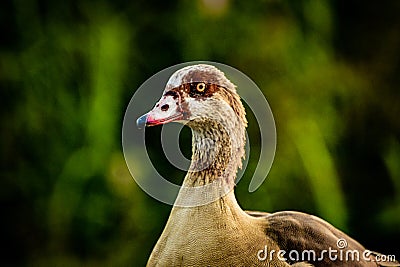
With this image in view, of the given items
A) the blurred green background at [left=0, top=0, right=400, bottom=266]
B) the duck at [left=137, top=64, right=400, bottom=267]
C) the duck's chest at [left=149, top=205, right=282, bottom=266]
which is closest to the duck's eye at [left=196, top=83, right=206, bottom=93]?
the duck at [left=137, top=64, right=400, bottom=267]

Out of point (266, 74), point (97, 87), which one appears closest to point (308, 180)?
point (266, 74)

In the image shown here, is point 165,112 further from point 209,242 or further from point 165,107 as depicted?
point 209,242

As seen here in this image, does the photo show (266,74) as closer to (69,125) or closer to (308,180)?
(308,180)

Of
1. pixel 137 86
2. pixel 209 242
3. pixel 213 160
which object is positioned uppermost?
pixel 137 86

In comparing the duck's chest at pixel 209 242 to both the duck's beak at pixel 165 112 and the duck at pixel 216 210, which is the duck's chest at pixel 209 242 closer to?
the duck at pixel 216 210

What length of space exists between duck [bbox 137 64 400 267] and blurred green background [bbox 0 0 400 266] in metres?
0.41

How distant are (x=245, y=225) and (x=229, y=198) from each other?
5 cm

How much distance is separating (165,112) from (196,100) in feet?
0.17

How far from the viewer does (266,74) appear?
1.47 meters

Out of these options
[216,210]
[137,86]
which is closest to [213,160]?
[216,210]

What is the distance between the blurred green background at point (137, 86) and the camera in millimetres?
1477

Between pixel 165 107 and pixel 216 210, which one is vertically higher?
pixel 165 107

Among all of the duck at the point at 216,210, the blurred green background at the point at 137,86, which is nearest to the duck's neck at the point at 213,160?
the duck at the point at 216,210

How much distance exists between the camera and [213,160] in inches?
40.9
